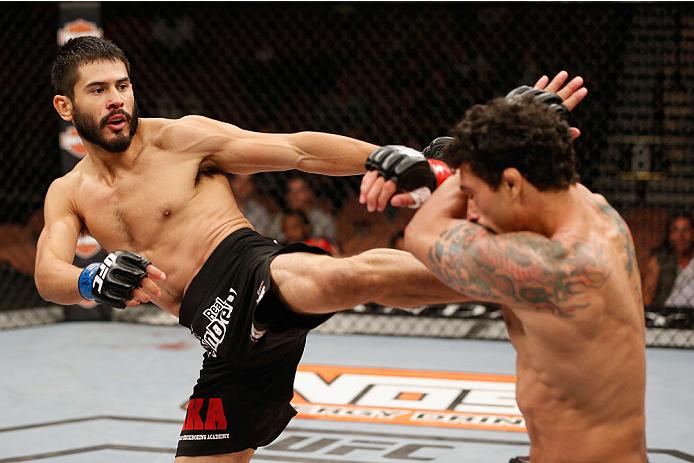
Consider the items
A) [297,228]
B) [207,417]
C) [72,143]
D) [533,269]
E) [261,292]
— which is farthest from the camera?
[297,228]

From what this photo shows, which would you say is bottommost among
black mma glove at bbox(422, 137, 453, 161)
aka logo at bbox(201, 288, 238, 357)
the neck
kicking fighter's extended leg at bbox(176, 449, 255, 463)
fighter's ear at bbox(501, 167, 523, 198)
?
kicking fighter's extended leg at bbox(176, 449, 255, 463)

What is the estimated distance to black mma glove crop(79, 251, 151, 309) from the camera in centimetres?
160

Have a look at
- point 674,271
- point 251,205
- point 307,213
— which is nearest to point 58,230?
point 307,213

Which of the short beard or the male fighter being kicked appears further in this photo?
the short beard

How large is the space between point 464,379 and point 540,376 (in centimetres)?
200

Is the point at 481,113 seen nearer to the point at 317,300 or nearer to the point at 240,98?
the point at 317,300

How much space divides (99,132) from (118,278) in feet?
1.77

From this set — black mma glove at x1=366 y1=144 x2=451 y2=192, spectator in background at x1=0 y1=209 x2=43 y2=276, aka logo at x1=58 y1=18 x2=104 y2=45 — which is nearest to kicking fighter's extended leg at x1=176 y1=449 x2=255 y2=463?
black mma glove at x1=366 y1=144 x2=451 y2=192

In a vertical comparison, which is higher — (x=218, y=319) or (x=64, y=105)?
(x=64, y=105)

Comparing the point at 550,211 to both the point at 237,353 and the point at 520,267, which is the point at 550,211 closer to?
the point at 520,267

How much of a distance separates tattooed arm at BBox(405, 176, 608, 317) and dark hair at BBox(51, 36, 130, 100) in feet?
3.63

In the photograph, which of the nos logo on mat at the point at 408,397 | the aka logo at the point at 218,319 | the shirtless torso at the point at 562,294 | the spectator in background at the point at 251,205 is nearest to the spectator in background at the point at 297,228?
the spectator in background at the point at 251,205

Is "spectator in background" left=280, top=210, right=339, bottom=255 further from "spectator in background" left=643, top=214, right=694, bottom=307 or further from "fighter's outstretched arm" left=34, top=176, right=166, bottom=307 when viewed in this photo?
"fighter's outstretched arm" left=34, top=176, right=166, bottom=307

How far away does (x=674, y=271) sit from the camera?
420 centimetres
